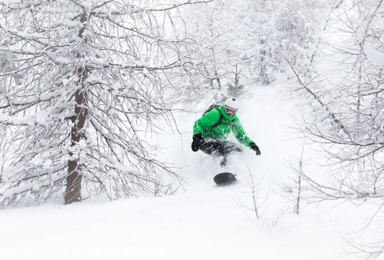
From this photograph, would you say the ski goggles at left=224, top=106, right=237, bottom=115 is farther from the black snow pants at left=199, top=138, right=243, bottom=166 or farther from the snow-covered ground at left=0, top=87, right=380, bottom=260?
the snow-covered ground at left=0, top=87, right=380, bottom=260

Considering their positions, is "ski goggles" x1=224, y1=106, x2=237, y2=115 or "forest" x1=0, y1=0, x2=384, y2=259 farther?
"ski goggles" x1=224, y1=106, x2=237, y2=115

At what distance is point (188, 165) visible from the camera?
7000 millimetres

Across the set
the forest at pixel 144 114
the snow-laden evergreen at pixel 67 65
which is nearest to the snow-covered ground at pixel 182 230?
the forest at pixel 144 114

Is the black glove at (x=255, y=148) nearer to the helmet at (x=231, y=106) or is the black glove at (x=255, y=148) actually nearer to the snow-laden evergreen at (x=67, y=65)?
the helmet at (x=231, y=106)

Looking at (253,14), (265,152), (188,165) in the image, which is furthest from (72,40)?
(253,14)

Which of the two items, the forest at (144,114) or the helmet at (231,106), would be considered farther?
the helmet at (231,106)

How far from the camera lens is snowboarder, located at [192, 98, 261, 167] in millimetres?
6080

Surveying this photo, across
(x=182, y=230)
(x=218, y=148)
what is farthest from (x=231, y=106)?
(x=182, y=230)

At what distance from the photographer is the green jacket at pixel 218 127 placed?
6.12 metres

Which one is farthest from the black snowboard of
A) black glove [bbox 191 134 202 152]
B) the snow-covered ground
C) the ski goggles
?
the ski goggles

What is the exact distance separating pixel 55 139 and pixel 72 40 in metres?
1.79

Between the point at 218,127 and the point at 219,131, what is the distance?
10 cm

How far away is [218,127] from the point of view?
6301 mm

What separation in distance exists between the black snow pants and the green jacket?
16 cm
